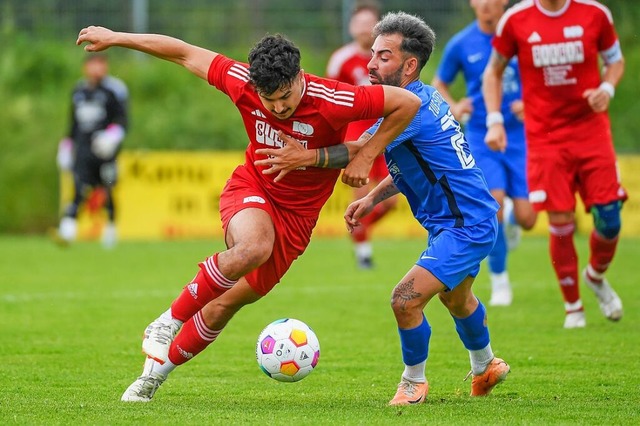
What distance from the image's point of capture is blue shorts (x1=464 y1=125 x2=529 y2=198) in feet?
33.0

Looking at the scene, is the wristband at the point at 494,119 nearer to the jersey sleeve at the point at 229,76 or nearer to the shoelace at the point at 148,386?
the jersey sleeve at the point at 229,76

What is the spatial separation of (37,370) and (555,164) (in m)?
4.06

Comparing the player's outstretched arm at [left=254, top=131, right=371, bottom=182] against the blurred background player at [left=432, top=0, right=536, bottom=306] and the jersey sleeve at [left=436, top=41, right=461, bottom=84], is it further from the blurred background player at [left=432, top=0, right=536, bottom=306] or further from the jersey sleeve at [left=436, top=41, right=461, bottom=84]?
the jersey sleeve at [left=436, top=41, right=461, bottom=84]

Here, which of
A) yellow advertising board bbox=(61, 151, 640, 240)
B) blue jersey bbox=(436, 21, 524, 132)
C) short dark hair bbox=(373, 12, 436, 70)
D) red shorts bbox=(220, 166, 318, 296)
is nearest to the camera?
red shorts bbox=(220, 166, 318, 296)

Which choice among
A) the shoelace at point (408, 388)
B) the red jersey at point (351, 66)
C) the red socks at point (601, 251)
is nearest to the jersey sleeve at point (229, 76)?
the shoelace at point (408, 388)

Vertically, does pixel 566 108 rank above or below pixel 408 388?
above

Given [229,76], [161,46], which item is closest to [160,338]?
[229,76]

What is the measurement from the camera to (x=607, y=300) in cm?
895

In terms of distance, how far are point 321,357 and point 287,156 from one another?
219 centimetres

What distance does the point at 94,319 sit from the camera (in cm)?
945

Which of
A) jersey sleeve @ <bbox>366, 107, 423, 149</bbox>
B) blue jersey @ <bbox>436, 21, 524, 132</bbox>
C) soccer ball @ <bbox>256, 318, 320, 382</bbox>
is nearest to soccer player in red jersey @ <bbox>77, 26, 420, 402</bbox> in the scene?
jersey sleeve @ <bbox>366, 107, 423, 149</bbox>

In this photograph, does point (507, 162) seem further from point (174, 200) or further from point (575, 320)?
point (174, 200)

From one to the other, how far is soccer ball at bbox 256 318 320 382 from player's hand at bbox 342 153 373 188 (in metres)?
0.86

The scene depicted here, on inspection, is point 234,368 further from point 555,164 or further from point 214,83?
point 555,164
